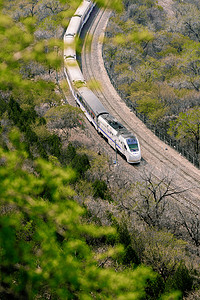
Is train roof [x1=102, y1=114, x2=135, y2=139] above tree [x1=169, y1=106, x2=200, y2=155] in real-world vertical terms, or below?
above

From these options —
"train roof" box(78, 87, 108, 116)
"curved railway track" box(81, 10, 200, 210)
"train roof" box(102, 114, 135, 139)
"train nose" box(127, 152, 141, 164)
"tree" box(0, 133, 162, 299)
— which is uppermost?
"tree" box(0, 133, 162, 299)

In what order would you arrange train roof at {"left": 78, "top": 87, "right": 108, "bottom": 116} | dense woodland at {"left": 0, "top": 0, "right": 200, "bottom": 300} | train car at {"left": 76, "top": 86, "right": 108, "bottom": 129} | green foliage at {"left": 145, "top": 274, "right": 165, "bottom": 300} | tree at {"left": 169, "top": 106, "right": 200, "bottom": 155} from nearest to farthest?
dense woodland at {"left": 0, "top": 0, "right": 200, "bottom": 300}, green foliage at {"left": 145, "top": 274, "right": 165, "bottom": 300}, tree at {"left": 169, "top": 106, "right": 200, "bottom": 155}, train roof at {"left": 78, "top": 87, "right": 108, "bottom": 116}, train car at {"left": 76, "top": 86, "right": 108, "bottom": 129}

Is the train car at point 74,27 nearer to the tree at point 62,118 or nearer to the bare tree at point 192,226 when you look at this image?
the tree at point 62,118

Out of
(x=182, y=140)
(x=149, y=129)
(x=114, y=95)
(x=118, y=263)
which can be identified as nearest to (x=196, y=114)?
(x=182, y=140)

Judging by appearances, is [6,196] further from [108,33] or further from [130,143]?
[108,33]

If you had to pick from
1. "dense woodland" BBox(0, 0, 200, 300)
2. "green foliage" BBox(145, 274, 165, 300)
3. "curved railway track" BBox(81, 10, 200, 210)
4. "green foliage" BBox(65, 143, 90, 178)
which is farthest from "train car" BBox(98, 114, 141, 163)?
"green foliage" BBox(145, 274, 165, 300)

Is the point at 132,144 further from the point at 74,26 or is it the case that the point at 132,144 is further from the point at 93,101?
the point at 74,26

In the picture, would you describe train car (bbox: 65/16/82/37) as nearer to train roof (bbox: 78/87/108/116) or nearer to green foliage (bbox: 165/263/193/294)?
train roof (bbox: 78/87/108/116)
